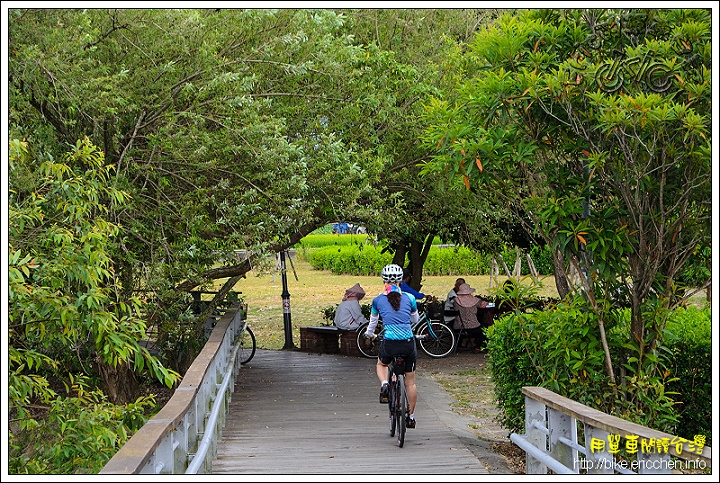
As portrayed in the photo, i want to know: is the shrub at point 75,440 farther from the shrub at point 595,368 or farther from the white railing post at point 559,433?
the shrub at point 595,368

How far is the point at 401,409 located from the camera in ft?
28.6

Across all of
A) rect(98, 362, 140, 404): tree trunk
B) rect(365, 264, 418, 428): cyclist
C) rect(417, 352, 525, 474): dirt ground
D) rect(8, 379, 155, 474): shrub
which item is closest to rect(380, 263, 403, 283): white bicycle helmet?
rect(365, 264, 418, 428): cyclist

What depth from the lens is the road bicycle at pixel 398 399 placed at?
870cm

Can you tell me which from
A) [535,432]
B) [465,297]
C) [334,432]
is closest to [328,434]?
[334,432]

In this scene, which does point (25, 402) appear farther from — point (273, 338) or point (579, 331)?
point (273, 338)

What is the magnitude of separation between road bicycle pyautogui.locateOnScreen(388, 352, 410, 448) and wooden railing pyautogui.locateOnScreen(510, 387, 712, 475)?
1.53 m

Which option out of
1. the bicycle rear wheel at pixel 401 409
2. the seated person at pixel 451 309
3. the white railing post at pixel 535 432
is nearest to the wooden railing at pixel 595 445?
the white railing post at pixel 535 432

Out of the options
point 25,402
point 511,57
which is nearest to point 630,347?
point 511,57

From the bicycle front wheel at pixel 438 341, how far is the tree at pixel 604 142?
9.90 metres

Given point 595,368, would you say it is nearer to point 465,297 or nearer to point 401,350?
point 401,350

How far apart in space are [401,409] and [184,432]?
3020 millimetres

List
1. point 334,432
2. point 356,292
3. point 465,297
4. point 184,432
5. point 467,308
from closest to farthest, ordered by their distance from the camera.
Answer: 1. point 184,432
2. point 334,432
3. point 356,292
4. point 467,308
5. point 465,297

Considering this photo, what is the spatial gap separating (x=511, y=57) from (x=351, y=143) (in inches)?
169

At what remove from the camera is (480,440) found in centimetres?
960
